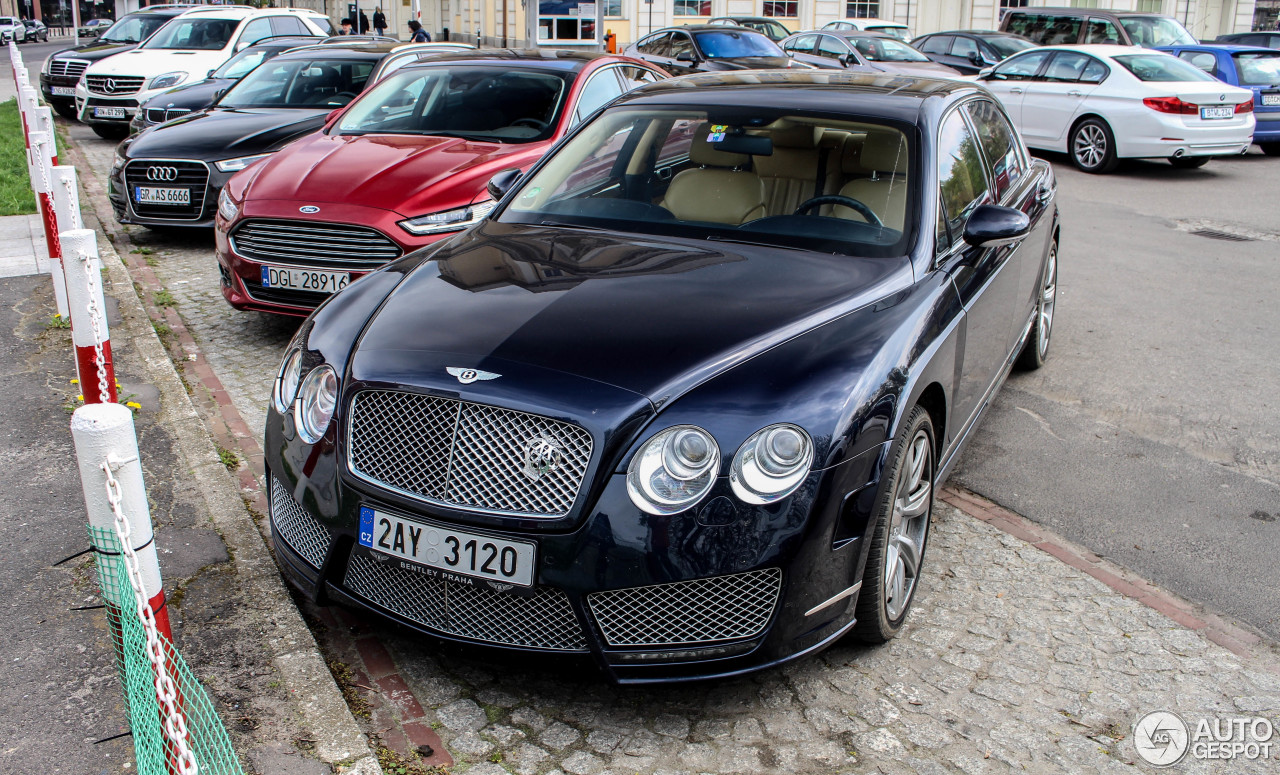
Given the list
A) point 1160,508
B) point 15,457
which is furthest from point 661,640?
point 15,457

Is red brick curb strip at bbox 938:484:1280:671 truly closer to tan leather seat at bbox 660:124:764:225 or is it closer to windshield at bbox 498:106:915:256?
windshield at bbox 498:106:915:256

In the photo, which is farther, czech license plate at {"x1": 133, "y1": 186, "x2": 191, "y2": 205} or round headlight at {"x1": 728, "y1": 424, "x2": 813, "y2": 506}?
czech license plate at {"x1": 133, "y1": 186, "x2": 191, "y2": 205}

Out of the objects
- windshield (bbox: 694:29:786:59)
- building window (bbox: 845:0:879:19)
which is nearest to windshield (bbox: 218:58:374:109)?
windshield (bbox: 694:29:786:59)

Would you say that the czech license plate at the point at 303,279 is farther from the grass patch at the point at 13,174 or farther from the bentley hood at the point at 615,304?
the grass patch at the point at 13,174

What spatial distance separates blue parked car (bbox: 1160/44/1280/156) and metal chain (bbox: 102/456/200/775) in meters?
17.2

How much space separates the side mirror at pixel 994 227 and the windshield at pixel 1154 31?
18.9 meters

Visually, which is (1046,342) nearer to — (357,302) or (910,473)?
(910,473)

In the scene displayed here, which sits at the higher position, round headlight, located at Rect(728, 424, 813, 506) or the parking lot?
round headlight, located at Rect(728, 424, 813, 506)

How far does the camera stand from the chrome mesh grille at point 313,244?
19.6ft

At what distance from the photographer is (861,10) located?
40312mm

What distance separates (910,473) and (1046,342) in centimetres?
354

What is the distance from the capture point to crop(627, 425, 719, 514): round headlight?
8.96 ft

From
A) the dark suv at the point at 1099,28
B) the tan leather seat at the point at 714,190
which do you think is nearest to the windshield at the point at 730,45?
the dark suv at the point at 1099,28

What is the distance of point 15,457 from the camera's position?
461cm
